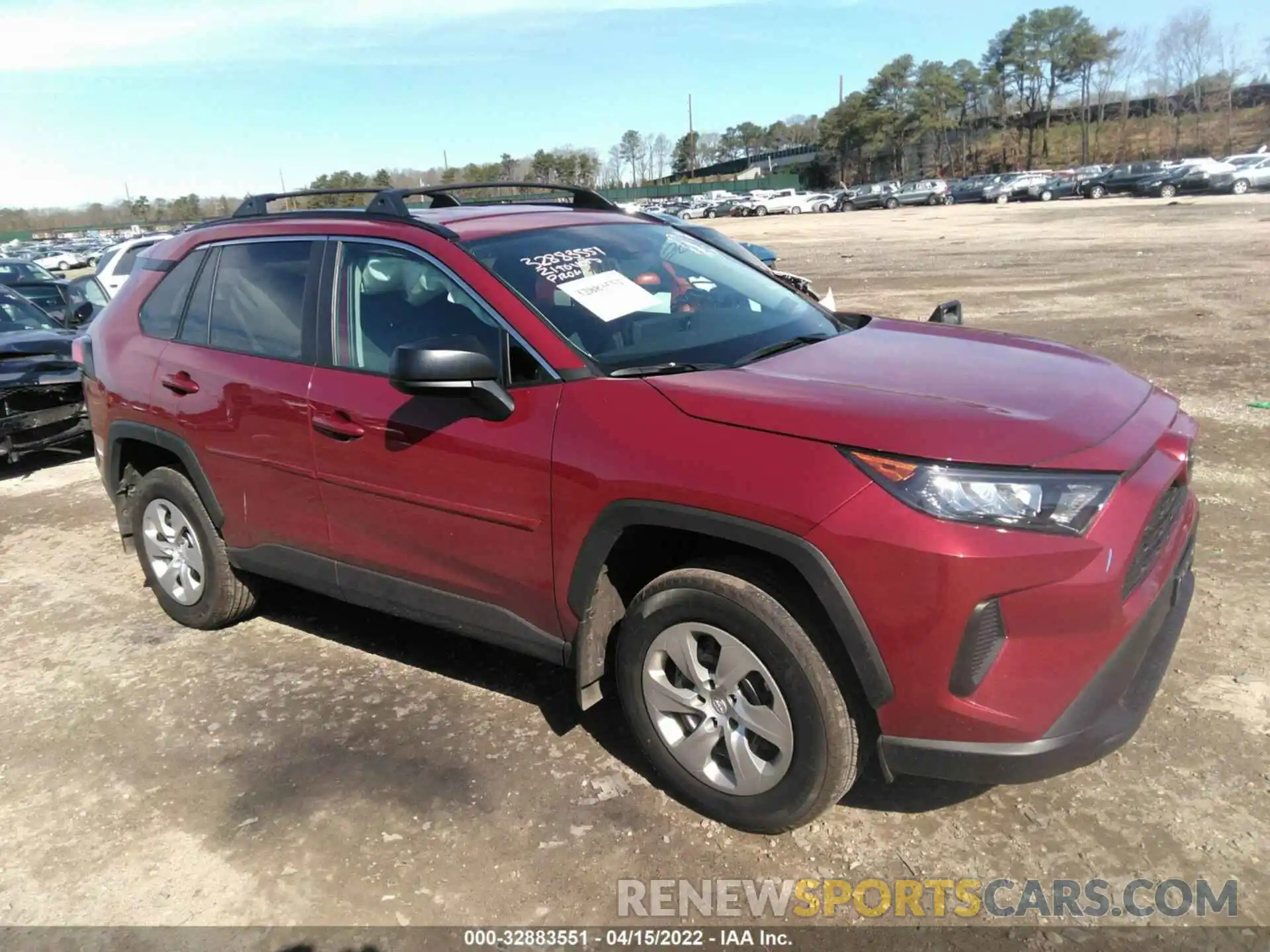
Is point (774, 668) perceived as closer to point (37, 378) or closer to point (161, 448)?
point (161, 448)

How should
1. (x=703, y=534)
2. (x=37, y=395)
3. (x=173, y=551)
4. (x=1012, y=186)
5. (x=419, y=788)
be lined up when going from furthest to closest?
(x=1012, y=186) < (x=37, y=395) < (x=173, y=551) < (x=419, y=788) < (x=703, y=534)

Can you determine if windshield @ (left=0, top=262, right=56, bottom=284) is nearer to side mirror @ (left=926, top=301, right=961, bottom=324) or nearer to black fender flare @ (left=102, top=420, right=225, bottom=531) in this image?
black fender flare @ (left=102, top=420, right=225, bottom=531)

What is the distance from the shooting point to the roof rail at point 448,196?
146 inches

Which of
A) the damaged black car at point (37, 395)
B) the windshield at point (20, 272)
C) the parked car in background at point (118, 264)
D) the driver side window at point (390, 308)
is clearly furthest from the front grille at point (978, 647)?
the windshield at point (20, 272)

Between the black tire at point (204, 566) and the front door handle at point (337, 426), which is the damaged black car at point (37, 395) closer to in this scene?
the black tire at point (204, 566)

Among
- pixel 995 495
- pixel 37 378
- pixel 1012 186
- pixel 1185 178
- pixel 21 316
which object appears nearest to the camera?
pixel 995 495

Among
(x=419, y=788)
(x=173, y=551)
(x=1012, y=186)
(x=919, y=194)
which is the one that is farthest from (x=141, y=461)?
(x=919, y=194)

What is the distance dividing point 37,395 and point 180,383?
447 cm

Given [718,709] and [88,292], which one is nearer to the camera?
[718,709]

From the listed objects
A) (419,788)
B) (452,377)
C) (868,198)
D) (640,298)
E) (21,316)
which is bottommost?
(419,788)

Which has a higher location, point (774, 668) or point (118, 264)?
point (118, 264)

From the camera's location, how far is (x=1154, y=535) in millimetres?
2648

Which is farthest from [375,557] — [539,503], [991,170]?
[991,170]

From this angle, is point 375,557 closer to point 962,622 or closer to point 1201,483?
point 962,622
